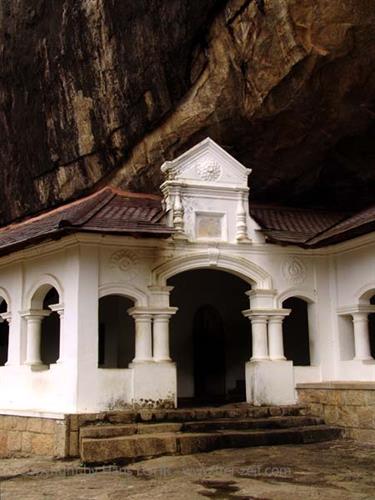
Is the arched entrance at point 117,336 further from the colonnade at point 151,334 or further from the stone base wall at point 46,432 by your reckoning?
the stone base wall at point 46,432

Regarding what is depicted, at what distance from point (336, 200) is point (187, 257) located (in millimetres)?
6348

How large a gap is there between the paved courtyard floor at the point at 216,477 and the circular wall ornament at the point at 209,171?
197 inches

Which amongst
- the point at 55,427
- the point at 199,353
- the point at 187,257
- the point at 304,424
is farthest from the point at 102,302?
the point at 304,424

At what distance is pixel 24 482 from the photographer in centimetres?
831

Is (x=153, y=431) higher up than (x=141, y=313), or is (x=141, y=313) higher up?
(x=141, y=313)

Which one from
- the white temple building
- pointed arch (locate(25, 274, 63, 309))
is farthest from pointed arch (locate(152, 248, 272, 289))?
pointed arch (locate(25, 274, 63, 309))

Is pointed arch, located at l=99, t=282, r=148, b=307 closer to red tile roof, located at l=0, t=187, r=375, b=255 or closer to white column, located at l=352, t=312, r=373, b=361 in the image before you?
red tile roof, located at l=0, t=187, r=375, b=255

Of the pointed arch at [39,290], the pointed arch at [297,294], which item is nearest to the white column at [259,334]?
the pointed arch at [297,294]

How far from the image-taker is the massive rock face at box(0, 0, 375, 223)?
1319cm

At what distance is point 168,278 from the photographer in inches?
487

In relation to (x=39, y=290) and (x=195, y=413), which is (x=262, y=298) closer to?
(x=195, y=413)

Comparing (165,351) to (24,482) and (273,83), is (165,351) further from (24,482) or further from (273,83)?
(273,83)

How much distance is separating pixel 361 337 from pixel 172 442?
4.31m

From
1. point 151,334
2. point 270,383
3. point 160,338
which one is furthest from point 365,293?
point 151,334
